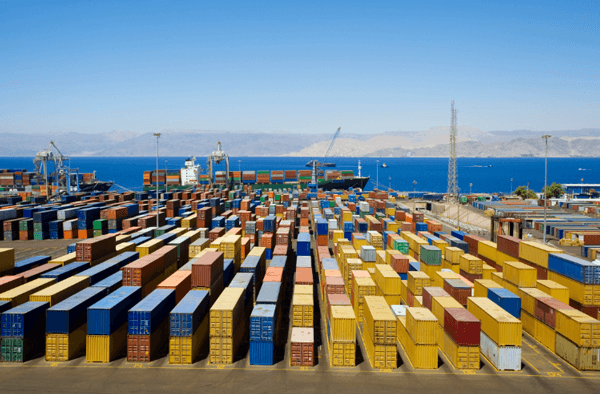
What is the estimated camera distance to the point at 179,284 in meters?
24.2

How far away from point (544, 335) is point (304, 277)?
15291 mm

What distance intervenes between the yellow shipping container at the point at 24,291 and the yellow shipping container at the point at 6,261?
6.09m

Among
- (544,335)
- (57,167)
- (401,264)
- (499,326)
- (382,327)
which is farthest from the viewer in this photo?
(57,167)

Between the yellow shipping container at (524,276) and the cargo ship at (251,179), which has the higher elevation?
the cargo ship at (251,179)

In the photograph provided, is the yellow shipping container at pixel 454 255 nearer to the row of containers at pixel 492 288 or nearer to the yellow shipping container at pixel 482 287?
the row of containers at pixel 492 288

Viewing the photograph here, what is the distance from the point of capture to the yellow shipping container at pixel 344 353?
20172mm

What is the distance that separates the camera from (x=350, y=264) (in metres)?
31.0

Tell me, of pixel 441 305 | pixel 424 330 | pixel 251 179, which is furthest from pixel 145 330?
pixel 251 179

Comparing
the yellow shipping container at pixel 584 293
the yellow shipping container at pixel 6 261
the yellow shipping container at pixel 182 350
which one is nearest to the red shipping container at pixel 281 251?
the yellow shipping container at pixel 182 350

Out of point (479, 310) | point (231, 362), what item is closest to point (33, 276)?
point (231, 362)

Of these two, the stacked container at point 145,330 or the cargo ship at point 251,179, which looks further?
the cargo ship at point 251,179

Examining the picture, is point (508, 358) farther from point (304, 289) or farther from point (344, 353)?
point (304, 289)

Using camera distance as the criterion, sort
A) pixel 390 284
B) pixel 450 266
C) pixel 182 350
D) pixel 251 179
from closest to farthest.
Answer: pixel 182 350 < pixel 390 284 < pixel 450 266 < pixel 251 179

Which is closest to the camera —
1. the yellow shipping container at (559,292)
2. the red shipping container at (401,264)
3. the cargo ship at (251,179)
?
the yellow shipping container at (559,292)
